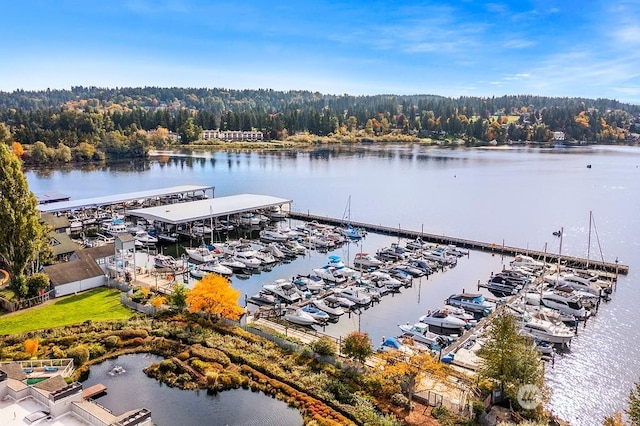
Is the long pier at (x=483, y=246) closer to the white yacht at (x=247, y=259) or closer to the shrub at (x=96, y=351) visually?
the white yacht at (x=247, y=259)

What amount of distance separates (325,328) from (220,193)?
64518 mm

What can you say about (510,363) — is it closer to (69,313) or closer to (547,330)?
(547,330)

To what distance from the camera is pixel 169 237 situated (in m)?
59.1

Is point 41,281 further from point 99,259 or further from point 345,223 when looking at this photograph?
point 345,223

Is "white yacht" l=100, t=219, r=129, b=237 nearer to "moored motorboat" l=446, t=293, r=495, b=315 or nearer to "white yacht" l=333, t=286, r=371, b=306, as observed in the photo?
"white yacht" l=333, t=286, r=371, b=306

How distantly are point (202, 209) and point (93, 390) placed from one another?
130 ft

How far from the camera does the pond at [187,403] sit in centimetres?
2353

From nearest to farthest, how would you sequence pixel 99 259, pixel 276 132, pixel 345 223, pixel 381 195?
1. pixel 99 259
2. pixel 345 223
3. pixel 381 195
4. pixel 276 132

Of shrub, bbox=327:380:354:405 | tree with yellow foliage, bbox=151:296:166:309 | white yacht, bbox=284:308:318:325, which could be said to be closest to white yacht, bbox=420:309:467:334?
white yacht, bbox=284:308:318:325

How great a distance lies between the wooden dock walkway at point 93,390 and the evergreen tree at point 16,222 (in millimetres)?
13971

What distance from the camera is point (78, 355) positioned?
90.2 ft

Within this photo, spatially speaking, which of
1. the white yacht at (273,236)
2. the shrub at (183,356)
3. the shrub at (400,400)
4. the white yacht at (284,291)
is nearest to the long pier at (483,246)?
the white yacht at (273,236)

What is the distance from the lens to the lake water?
33406 mm

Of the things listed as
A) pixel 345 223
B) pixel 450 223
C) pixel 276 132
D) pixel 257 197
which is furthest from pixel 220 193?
pixel 276 132
